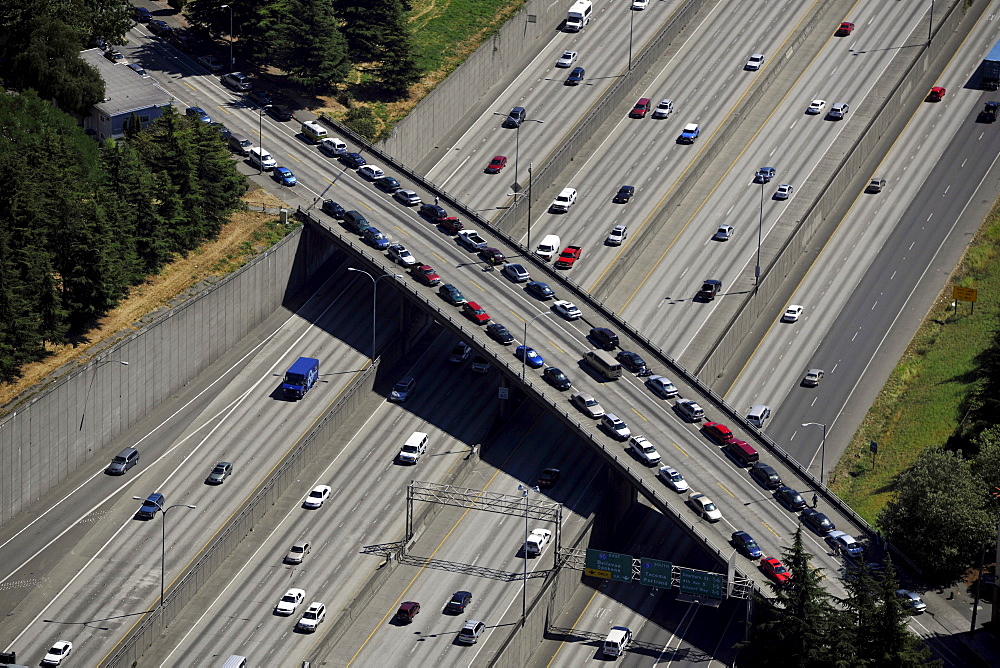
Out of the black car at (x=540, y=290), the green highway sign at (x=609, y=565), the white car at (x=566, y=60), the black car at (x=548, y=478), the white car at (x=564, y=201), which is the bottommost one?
the green highway sign at (x=609, y=565)

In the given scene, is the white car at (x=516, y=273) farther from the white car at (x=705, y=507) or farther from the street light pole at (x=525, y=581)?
the white car at (x=705, y=507)

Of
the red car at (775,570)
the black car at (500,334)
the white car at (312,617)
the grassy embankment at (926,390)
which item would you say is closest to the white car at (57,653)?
the white car at (312,617)

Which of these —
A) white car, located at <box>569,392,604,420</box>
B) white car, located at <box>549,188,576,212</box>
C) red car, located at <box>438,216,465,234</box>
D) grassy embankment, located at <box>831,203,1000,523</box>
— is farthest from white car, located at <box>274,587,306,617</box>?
white car, located at <box>549,188,576,212</box>

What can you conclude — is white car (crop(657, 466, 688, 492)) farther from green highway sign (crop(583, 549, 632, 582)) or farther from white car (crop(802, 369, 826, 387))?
white car (crop(802, 369, 826, 387))

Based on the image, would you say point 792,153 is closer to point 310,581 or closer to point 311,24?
point 311,24

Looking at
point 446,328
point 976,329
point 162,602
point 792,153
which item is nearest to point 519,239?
point 446,328

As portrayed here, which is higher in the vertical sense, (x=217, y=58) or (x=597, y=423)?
(x=217, y=58)
